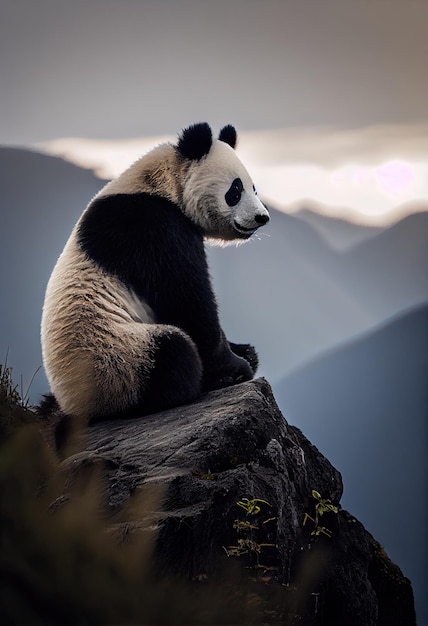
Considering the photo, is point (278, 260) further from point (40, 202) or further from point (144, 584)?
point (144, 584)

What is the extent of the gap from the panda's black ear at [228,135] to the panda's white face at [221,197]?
272 millimetres

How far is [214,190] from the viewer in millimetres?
3229

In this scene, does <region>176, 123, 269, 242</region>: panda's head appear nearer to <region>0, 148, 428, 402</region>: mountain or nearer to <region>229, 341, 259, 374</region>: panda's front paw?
<region>229, 341, 259, 374</region>: panda's front paw

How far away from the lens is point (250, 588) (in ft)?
6.49

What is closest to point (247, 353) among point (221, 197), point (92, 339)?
point (221, 197)

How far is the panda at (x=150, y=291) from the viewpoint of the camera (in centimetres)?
280

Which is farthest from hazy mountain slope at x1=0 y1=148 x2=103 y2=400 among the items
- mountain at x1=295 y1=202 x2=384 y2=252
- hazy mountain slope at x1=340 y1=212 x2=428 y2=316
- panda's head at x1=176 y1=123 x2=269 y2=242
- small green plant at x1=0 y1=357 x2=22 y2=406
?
hazy mountain slope at x1=340 y1=212 x2=428 y2=316

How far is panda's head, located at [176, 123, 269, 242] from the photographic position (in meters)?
3.22

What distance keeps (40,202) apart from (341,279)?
1701 millimetres

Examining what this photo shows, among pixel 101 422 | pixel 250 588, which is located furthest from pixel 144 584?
pixel 101 422

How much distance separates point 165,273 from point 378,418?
1.72 metres

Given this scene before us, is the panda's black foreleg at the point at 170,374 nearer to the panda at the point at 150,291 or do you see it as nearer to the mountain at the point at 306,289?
the panda at the point at 150,291

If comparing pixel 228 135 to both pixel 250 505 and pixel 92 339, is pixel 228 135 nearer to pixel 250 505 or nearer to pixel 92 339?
pixel 92 339

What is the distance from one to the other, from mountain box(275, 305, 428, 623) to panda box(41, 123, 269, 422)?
3.20 feet
